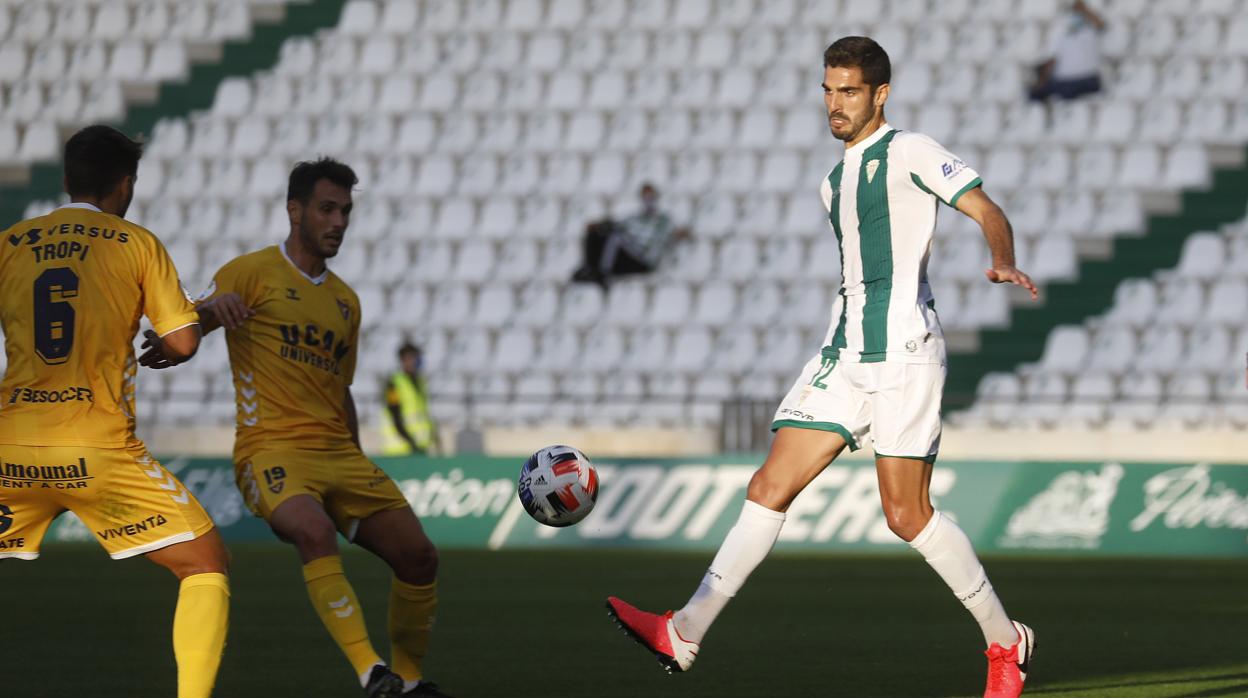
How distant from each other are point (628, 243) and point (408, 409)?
4177 mm

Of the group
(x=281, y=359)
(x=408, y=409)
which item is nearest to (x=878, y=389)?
(x=281, y=359)

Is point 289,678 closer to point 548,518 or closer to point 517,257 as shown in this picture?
point 548,518

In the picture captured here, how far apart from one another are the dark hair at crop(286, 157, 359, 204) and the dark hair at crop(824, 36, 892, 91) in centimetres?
197

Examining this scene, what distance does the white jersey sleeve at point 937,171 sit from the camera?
20.2 feet

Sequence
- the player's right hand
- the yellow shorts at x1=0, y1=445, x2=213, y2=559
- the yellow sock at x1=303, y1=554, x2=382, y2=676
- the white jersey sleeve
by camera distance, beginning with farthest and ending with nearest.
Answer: the yellow sock at x1=303, y1=554, x2=382, y2=676, the player's right hand, the white jersey sleeve, the yellow shorts at x1=0, y1=445, x2=213, y2=559

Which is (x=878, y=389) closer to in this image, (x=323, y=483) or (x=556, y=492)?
(x=556, y=492)

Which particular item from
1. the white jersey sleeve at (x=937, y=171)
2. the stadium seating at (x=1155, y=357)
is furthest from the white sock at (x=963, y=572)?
the stadium seating at (x=1155, y=357)

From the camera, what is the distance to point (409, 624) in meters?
7.17

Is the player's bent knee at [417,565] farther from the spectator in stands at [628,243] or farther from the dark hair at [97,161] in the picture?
the spectator in stands at [628,243]

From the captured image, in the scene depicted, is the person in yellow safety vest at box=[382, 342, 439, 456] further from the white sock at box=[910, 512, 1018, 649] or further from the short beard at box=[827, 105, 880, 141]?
Answer: the white sock at box=[910, 512, 1018, 649]

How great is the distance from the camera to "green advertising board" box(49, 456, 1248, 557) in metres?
16.4

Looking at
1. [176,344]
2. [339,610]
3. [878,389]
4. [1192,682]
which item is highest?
[176,344]

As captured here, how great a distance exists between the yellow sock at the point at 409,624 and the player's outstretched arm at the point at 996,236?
8.43 feet

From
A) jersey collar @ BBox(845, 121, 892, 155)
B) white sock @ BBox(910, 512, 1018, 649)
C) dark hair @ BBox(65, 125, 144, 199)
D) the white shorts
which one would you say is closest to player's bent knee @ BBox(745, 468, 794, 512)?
the white shorts
